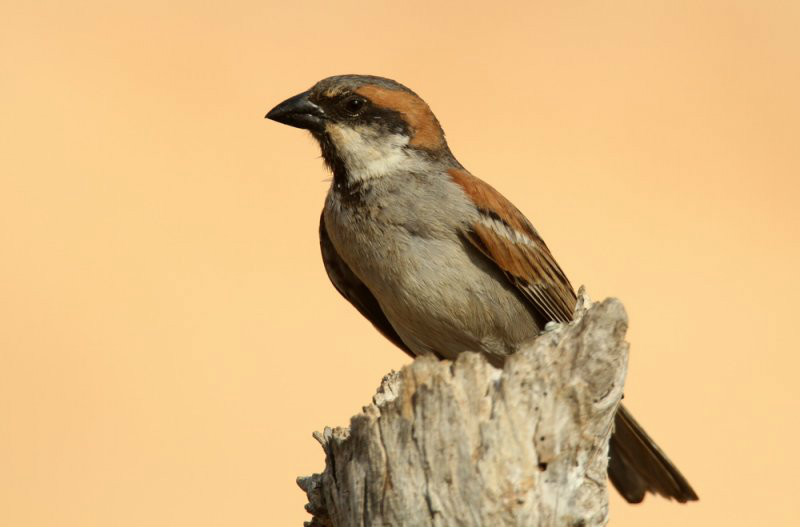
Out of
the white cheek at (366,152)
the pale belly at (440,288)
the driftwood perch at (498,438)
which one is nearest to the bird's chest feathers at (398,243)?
the pale belly at (440,288)

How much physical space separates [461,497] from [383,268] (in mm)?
1720

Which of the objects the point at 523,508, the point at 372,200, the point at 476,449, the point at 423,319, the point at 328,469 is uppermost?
the point at 372,200

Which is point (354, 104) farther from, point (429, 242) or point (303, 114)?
point (429, 242)

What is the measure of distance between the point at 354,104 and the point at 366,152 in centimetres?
21

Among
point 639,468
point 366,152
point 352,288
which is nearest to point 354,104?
point 366,152

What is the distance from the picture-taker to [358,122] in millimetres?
4695

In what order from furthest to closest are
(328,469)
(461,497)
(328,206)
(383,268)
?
(328,206) → (383,268) → (328,469) → (461,497)

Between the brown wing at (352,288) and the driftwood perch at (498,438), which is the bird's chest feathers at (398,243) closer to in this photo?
the brown wing at (352,288)

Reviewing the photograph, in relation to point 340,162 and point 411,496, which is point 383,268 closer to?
point 340,162

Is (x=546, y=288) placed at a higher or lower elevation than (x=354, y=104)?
lower

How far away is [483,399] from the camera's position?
9.54 feet

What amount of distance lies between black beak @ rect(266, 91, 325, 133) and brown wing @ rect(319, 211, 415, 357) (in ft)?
1.38

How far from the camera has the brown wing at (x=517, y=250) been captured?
14.8 feet

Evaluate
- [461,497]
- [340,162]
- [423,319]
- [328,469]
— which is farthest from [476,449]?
[340,162]
